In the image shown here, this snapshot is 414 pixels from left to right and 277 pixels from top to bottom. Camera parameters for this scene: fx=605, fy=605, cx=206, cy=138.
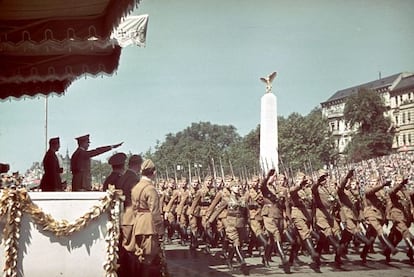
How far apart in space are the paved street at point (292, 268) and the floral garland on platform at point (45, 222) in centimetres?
390

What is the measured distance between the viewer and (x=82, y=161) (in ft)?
30.1

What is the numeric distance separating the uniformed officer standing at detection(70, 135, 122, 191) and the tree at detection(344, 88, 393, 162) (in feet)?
153

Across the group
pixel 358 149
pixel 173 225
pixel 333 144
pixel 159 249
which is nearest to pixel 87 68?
pixel 159 249

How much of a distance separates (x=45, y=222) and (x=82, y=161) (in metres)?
2.60

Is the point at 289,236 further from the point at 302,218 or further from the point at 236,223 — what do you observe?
the point at 236,223

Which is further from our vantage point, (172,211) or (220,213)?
(172,211)

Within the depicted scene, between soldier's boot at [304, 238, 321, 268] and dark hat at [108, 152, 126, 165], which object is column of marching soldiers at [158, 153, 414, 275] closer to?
soldier's boot at [304, 238, 321, 268]

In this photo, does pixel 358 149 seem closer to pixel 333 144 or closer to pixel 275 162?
pixel 333 144

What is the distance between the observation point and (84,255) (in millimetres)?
6801

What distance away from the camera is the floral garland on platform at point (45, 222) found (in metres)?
6.53

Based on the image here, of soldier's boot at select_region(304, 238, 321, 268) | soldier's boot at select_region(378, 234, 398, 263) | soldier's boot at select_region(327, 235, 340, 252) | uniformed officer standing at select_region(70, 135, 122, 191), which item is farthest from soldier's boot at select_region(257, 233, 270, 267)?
uniformed officer standing at select_region(70, 135, 122, 191)

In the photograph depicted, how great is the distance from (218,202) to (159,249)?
5.52 m

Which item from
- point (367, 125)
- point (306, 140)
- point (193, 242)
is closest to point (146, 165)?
point (193, 242)

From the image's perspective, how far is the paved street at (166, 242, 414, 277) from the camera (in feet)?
36.1
